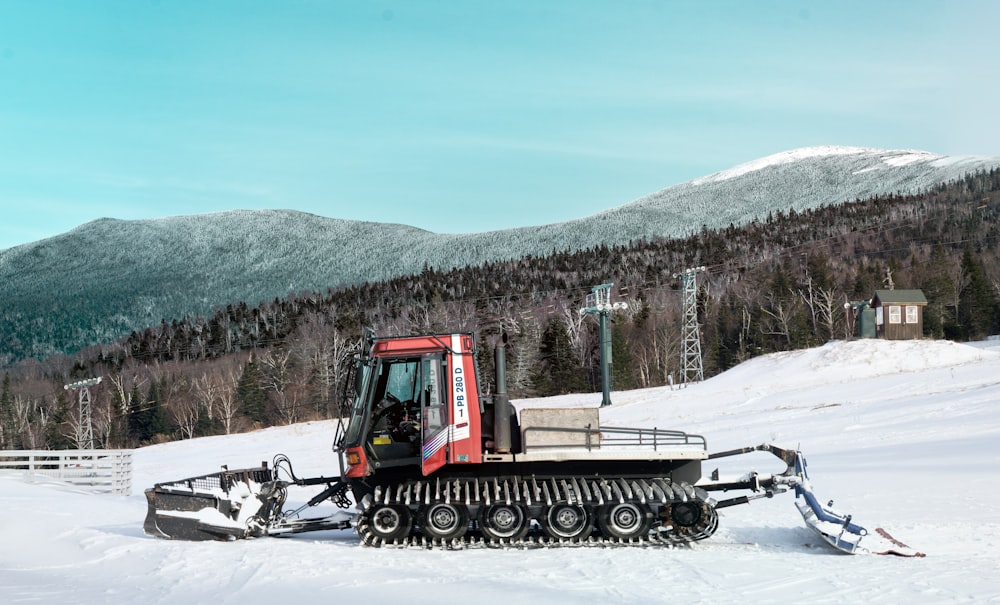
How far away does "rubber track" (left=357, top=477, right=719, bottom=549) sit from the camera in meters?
11.0

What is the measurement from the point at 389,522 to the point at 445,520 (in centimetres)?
71

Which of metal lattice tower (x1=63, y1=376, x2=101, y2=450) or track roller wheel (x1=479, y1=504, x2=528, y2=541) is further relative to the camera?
metal lattice tower (x1=63, y1=376, x2=101, y2=450)

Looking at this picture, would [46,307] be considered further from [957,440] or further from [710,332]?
[957,440]

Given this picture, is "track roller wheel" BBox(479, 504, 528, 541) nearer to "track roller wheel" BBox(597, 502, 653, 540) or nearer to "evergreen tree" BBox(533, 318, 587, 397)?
"track roller wheel" BBox(597, 502, 653, 540)

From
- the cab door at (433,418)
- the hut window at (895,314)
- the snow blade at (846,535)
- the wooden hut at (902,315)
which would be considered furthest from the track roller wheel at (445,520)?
the hut window at (895,314)

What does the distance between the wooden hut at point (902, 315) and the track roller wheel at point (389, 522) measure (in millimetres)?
51510

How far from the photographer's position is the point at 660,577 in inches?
356

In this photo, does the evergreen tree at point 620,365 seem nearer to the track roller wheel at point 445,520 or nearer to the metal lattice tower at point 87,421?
the metal lattice tower at point 87,421

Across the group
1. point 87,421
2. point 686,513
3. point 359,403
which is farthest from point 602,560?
point 87,421

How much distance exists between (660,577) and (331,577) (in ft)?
11.1

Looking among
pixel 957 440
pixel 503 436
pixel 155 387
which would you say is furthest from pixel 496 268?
pixel 503 436

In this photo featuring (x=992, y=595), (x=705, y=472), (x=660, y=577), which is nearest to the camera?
(x=992, y=595)

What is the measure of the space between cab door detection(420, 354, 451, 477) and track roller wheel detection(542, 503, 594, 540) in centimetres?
148

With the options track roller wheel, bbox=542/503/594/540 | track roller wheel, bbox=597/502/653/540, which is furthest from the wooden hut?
track roller wheel, bbox=542/503/594/540
